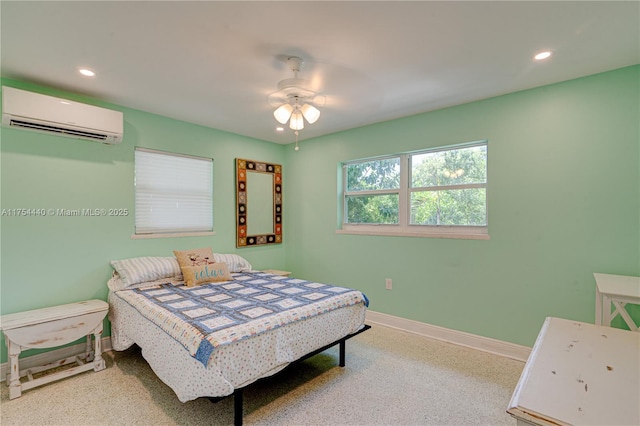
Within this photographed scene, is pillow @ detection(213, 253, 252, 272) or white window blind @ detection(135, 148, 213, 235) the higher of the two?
Answer: white window blind @ detection(135, 148, 213, 235)

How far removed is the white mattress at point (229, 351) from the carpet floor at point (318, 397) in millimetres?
276

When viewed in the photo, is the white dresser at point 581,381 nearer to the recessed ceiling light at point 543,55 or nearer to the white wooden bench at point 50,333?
the recessed ceiling light at point 543,55

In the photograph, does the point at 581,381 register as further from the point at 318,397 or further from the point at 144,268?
the point at 144,268

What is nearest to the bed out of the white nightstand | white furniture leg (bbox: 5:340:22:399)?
white furniture leg (bbox: 5:340:22:399)

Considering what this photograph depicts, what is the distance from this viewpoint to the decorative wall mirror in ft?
13.5

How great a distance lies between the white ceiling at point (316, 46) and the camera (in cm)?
163

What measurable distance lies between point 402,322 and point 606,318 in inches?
72.9

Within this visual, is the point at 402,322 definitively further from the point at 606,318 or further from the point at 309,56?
the point at 309,56

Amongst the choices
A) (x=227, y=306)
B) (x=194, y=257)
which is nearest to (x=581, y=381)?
(x=227, y=306)

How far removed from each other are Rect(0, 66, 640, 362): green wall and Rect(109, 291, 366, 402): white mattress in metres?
0.84

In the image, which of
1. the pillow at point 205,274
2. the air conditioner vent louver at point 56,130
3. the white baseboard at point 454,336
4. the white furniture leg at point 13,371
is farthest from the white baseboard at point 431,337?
the air conditioner vent louver at point 56,130

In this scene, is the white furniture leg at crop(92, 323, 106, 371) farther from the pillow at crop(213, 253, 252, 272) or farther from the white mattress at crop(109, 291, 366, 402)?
the pillow at crop(213, 253, 252, 272)

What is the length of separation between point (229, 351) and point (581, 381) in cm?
154

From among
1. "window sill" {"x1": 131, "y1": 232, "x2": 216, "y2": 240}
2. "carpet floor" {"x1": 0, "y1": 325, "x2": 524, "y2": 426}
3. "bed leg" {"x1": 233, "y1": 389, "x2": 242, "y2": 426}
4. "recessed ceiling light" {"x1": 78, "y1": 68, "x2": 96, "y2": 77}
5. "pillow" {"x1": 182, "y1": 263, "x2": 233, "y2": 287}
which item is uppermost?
"recessed ceiling light" {"x1": 78, "y1": 68, "x2": 96, "y2": 77}
